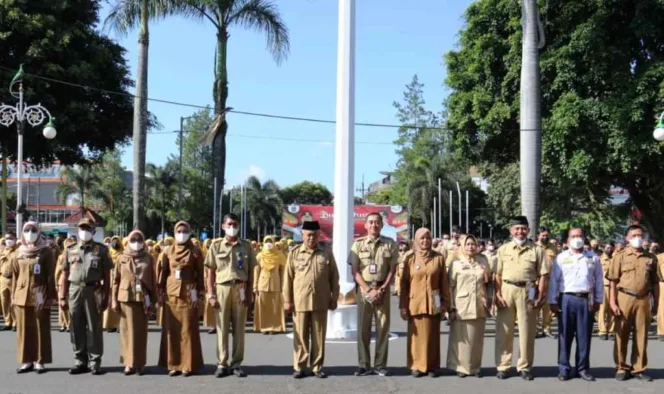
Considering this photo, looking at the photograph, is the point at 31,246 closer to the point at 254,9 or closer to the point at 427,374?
the point at 427,374

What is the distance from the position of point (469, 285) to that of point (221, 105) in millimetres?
16441

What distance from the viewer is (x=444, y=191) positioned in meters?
68.4

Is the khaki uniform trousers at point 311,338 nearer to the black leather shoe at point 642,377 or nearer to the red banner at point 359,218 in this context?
the black leather shoe at point 642,377

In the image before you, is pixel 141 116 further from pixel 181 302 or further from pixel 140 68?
pixel 181 302

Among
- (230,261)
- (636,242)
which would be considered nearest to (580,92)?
(636,242)

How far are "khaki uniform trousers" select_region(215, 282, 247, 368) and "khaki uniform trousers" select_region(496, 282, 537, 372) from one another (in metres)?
3.30

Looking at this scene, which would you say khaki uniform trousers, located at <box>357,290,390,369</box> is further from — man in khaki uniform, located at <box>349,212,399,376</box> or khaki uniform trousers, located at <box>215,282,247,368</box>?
khaki uniform trousers, located at <box>215,282,247,368</box>

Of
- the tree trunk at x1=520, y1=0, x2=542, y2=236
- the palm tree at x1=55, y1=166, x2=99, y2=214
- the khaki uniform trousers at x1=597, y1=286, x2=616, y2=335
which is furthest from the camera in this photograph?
the palm tree at x1=55, y1=166, x2=99, y2=214

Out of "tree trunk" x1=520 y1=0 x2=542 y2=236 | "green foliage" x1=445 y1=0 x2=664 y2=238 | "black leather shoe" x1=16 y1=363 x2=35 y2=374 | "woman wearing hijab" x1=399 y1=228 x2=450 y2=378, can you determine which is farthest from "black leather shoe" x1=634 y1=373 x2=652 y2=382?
"green foliage" x1=445 y1=0 x2=664 y2=238

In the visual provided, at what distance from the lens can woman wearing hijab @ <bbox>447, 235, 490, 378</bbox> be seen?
9.36 m

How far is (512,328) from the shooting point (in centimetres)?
945

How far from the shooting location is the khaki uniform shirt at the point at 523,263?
31.2ft

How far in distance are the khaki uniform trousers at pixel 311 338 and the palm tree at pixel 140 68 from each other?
39.9 feet

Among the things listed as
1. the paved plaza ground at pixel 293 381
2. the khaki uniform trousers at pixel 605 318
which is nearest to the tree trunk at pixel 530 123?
the khaki uniform trousers at pixel 605 318
